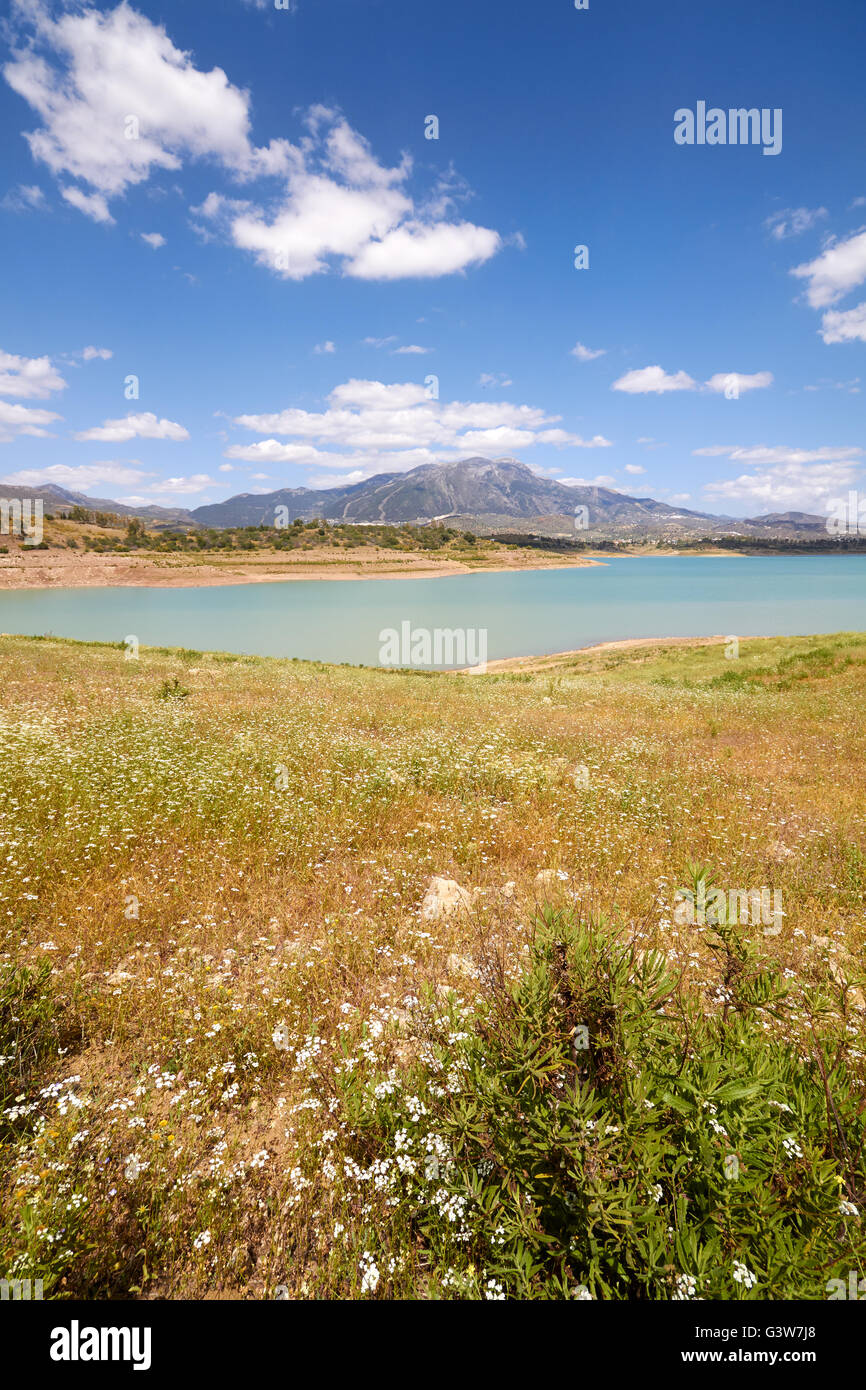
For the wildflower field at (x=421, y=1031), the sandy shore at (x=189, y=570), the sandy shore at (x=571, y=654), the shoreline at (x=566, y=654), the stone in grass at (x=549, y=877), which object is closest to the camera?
the wildflower field at (x=421, y=1031)

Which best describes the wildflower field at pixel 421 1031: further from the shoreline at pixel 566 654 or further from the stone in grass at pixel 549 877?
the shoreline at pixel 566 654

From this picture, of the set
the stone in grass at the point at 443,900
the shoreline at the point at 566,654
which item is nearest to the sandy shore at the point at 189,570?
the shoreline at the point at 566,654

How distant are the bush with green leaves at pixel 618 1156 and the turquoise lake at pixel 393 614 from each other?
134 feet

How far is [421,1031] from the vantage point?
4.37 metres

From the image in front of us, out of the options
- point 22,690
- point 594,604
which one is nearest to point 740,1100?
point 22,690

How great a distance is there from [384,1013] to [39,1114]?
2644 mm

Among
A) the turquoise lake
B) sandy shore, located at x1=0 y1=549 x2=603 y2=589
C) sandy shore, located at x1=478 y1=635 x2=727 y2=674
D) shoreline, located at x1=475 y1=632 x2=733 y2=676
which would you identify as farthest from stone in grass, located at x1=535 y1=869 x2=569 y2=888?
sandy shore, located at x1=0 y1=549 x2=603 y2=589

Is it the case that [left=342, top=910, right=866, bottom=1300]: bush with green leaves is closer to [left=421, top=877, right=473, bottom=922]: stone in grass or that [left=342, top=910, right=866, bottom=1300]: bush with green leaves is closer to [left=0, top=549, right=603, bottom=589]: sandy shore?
[left=421, top=877, right=473, bottom=922]: stone in grass

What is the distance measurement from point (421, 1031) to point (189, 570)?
131m

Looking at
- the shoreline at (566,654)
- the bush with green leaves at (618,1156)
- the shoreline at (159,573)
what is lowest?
the bush with green leaves at (618,1156)

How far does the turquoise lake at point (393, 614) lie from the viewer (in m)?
51.9

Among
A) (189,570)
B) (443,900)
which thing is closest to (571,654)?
(443,900)
